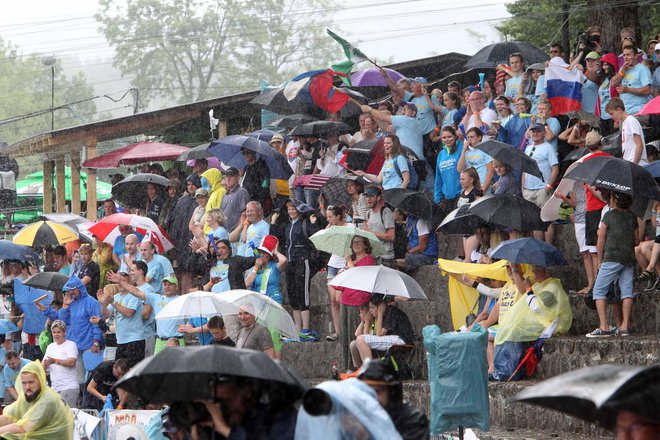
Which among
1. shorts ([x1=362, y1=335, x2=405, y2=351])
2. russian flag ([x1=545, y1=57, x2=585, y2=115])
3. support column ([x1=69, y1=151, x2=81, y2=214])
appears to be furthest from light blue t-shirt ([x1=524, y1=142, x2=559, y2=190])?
support column ([x1=69, y1=151, x2=81, y2=214])

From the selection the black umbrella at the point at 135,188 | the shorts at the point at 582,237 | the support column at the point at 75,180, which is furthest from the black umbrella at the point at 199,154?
the shorts at the point at 582,237

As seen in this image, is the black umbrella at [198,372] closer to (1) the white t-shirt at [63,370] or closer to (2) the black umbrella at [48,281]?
(1) the white t-shirt at [63,370]

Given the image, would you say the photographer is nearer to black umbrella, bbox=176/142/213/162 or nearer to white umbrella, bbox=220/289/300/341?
white umbrella, bbox=220/289/300/341

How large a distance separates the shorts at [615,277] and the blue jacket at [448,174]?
3974mm

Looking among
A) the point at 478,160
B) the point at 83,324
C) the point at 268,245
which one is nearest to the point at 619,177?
the point at 478,160

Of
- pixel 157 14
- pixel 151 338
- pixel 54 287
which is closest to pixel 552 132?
pixel 151 338

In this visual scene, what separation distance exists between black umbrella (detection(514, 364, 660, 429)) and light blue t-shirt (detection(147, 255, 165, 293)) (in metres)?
12.4

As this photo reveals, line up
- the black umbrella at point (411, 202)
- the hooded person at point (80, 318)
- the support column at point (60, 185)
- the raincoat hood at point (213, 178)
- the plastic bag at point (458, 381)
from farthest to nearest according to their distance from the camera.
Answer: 1. the support column at point (60, 185)
2. the raincoat hood at point (213, 178)
3. the hooded person at point (80, 318)
4. the black umbrella at point (411, 202)
5. the plastic bag at point (458, 381)

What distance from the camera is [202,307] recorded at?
47.5ft

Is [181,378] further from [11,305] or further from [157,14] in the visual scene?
[157,14]

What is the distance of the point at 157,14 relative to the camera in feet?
243

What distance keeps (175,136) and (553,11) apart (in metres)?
8.70

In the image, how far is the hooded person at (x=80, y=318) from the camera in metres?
18.0

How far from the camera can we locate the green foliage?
263ft
